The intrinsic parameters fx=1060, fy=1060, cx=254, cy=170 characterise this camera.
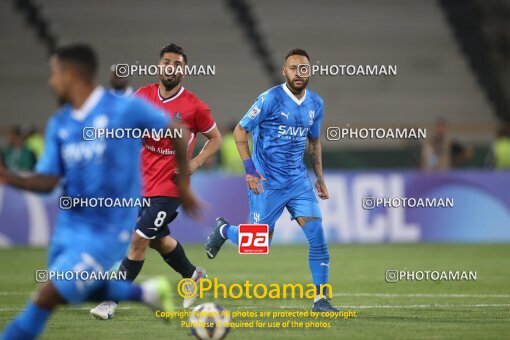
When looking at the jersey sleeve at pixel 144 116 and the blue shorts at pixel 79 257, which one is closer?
the blue shorts at pixel 79 257

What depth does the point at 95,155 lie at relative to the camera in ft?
22.4

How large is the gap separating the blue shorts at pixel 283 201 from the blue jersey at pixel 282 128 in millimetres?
70

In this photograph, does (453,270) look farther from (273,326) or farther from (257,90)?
(257,90)

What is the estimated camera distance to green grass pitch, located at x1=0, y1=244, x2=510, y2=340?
344 inches

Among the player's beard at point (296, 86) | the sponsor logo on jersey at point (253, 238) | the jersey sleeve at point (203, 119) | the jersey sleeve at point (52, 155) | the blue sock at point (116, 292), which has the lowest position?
the blue sock at point (116, 292)

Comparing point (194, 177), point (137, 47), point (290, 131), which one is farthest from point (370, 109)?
point (290, 131)

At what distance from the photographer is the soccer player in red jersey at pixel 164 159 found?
397 inches

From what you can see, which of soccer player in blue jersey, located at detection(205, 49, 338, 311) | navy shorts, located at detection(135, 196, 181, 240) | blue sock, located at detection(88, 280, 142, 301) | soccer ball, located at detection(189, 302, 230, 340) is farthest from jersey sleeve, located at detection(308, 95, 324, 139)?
blue sock, located at detection(88, 280, 142, 301)

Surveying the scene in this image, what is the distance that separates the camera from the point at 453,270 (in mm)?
14359

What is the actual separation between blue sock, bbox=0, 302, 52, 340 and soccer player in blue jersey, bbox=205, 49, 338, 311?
154 inches

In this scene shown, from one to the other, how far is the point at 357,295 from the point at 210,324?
387 cm

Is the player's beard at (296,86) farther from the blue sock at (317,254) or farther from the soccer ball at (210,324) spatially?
the soccer ball at (210,324)

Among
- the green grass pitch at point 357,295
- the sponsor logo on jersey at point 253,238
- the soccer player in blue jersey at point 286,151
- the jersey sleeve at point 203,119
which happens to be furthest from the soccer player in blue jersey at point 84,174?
the sponsor logo on jersey at point 253,238

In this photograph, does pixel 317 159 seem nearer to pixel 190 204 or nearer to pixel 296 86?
pixel 296 86
